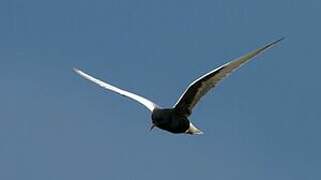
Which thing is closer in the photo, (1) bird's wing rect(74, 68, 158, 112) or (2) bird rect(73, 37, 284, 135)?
(2) bird rect(73, 37, 284, 135)

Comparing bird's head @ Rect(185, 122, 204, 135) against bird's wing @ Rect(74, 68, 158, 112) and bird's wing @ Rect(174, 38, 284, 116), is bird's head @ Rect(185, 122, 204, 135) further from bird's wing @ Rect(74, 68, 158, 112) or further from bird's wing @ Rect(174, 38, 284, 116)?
bird's wing @ Rect(74, 68, 158, 112)

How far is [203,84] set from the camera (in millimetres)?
47938

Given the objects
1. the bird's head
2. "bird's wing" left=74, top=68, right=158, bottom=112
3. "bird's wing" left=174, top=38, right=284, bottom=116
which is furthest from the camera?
"bird's wing" left=74, top=68, right=158, bottom=112

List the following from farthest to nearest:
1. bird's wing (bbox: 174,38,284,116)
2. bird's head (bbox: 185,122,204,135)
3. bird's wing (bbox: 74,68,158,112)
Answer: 1. bird's wing (bbox: 74,68,158,112)
2. bird's head (bbox: 185,122,204,135)
3. bird's wing (bbox: 174,38,284,116)

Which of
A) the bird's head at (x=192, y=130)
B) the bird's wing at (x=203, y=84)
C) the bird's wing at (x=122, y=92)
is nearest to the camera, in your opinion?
the bird's wing at (x=203, y=84)

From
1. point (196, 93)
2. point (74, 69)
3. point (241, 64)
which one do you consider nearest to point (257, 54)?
point (241, 64)

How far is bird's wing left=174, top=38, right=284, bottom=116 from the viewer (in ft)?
148

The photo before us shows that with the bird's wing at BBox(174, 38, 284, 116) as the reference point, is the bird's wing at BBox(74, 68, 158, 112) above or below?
below

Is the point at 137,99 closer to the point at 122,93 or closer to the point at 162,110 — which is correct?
the point at 122,93

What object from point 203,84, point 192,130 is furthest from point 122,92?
point 203,84

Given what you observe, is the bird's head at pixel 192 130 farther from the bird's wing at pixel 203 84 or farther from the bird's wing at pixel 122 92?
the bird's wing at pixel 122 92

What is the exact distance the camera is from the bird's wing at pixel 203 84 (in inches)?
1770

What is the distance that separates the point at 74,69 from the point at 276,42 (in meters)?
17.7

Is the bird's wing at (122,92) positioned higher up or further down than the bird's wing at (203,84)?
further down
